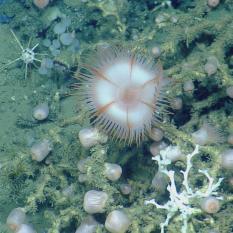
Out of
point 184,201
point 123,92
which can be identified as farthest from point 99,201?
point 123,92

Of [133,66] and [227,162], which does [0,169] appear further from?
[227,162]

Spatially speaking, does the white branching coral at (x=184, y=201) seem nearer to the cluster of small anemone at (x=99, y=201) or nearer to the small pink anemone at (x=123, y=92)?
the cluster of small anemone at (x=99, y=201)

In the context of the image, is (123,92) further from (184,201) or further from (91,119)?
(184,201)

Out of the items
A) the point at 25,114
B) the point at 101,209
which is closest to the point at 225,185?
the point at 101,209

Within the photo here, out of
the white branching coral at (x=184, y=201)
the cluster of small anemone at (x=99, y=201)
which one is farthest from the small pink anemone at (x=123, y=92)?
the white branching coral at (x=184, y=201)

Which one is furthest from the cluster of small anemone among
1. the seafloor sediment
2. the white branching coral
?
the white branching coral

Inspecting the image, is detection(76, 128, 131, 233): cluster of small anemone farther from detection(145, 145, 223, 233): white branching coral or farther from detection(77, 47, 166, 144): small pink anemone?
detection(145, 145, 223, 233): white branching coral

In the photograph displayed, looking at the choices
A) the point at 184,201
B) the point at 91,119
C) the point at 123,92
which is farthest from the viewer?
the point at 91,119

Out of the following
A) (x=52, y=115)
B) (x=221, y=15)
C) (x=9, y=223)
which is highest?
(x=221, y=15)
